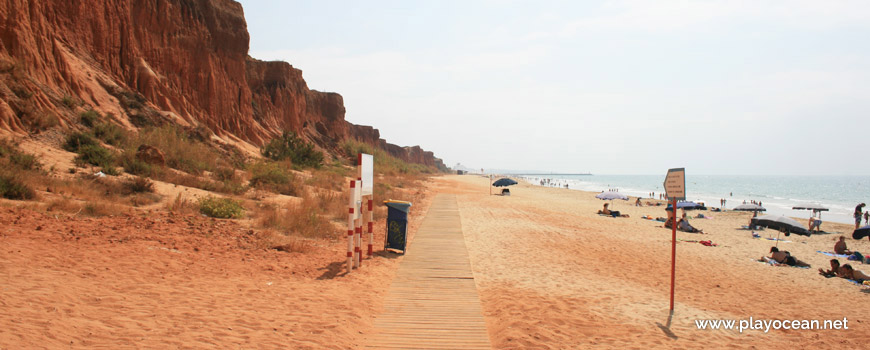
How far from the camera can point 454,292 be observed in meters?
7.17

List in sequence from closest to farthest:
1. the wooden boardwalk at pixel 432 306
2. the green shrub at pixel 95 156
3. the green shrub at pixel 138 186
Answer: the wooden boardwalk at pixel 432 306 → the green shrub at pixel 138 186 → the green shrub at pixel 95 156

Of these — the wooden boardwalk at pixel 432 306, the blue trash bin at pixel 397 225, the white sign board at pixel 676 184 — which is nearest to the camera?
the wooden boardwalk at pixel 432 306

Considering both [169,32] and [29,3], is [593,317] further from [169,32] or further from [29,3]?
[169,32]

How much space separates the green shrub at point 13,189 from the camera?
9328 mm

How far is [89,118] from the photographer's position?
680 inches

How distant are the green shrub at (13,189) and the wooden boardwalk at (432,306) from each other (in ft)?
27.9

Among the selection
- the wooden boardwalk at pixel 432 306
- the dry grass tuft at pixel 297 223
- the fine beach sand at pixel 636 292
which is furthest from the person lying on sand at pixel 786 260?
the dry grass tuft at pixel 297 223

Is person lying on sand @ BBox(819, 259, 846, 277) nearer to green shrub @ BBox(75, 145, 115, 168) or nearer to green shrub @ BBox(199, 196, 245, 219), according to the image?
green shrub @ BBox(199, 196, 245, 219)

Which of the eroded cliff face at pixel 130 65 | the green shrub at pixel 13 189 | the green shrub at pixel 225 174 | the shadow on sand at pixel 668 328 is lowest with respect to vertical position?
the shadow on sand at pixel 668 328

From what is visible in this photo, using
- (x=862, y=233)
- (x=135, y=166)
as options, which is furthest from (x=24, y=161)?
(x=862, y=233)

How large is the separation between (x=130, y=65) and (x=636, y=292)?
27957 mm

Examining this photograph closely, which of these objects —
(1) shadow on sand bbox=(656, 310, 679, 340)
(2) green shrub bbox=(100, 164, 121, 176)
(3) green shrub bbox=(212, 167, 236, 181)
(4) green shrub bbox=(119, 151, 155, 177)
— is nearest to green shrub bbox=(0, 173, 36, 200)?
(2) green shrub bbox=(100, 164, 121, 176)

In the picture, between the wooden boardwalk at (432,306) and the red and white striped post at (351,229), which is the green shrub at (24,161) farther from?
the wooden boardwalk at (432,306)

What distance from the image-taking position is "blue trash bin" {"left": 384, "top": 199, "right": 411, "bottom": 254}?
9953 millimetres
